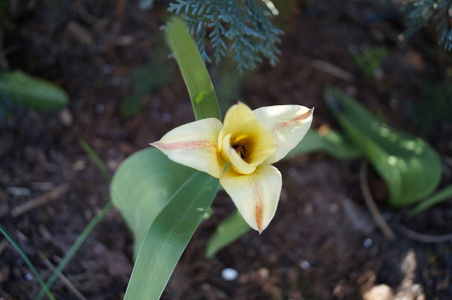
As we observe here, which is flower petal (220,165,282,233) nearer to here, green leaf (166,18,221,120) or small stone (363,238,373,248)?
green leaf (166,18,221,120)

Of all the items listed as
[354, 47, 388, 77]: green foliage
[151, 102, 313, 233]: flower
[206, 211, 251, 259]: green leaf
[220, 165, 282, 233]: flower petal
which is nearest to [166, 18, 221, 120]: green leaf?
[151, 102, 313, 233]: flower

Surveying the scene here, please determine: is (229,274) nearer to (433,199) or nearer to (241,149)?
(241,149)

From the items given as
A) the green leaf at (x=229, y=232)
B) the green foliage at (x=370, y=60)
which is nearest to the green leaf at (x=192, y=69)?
the green leaf at (x=229, y=232)

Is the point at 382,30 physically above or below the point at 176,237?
above

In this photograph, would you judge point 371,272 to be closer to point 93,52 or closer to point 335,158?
point 335,158

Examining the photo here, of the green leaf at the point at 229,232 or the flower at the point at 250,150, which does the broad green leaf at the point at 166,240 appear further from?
the green leaf at the point at 229,232

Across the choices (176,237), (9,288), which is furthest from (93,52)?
(176,237)
